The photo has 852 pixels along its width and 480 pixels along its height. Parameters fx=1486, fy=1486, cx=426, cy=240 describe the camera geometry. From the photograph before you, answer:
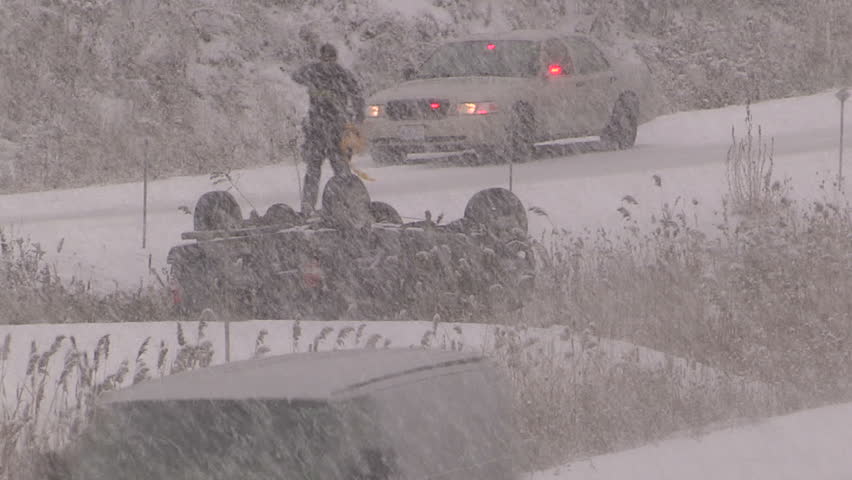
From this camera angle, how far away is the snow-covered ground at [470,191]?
1353 centimetres

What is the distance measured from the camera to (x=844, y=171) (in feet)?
55.1

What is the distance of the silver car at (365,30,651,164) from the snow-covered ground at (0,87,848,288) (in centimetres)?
39

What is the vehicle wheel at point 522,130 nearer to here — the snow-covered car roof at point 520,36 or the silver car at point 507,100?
the silver car at point 507,100

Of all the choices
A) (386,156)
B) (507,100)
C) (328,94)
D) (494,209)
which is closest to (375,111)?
(386,156)

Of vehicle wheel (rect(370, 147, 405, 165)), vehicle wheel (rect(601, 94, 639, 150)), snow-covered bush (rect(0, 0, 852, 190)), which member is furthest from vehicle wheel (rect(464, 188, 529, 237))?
snow-covered bush (rect(0, 0, 852, 190))

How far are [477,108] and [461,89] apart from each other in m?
0.50

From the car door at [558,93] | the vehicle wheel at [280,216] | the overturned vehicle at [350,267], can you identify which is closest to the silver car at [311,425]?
the overturned vehicle at [350,267]

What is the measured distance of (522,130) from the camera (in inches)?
754

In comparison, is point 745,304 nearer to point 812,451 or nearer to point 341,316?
point 341,316

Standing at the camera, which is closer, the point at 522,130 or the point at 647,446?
the point at 647,446

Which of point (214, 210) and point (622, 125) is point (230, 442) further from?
point (622, 125)

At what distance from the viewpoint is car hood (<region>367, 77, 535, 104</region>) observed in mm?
18641

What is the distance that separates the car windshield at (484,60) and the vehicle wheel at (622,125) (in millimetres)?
1648

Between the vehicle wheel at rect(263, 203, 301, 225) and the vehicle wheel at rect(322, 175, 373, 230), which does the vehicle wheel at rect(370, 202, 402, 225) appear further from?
the vehicle wheel at rect(322, 175, 373, 230)
